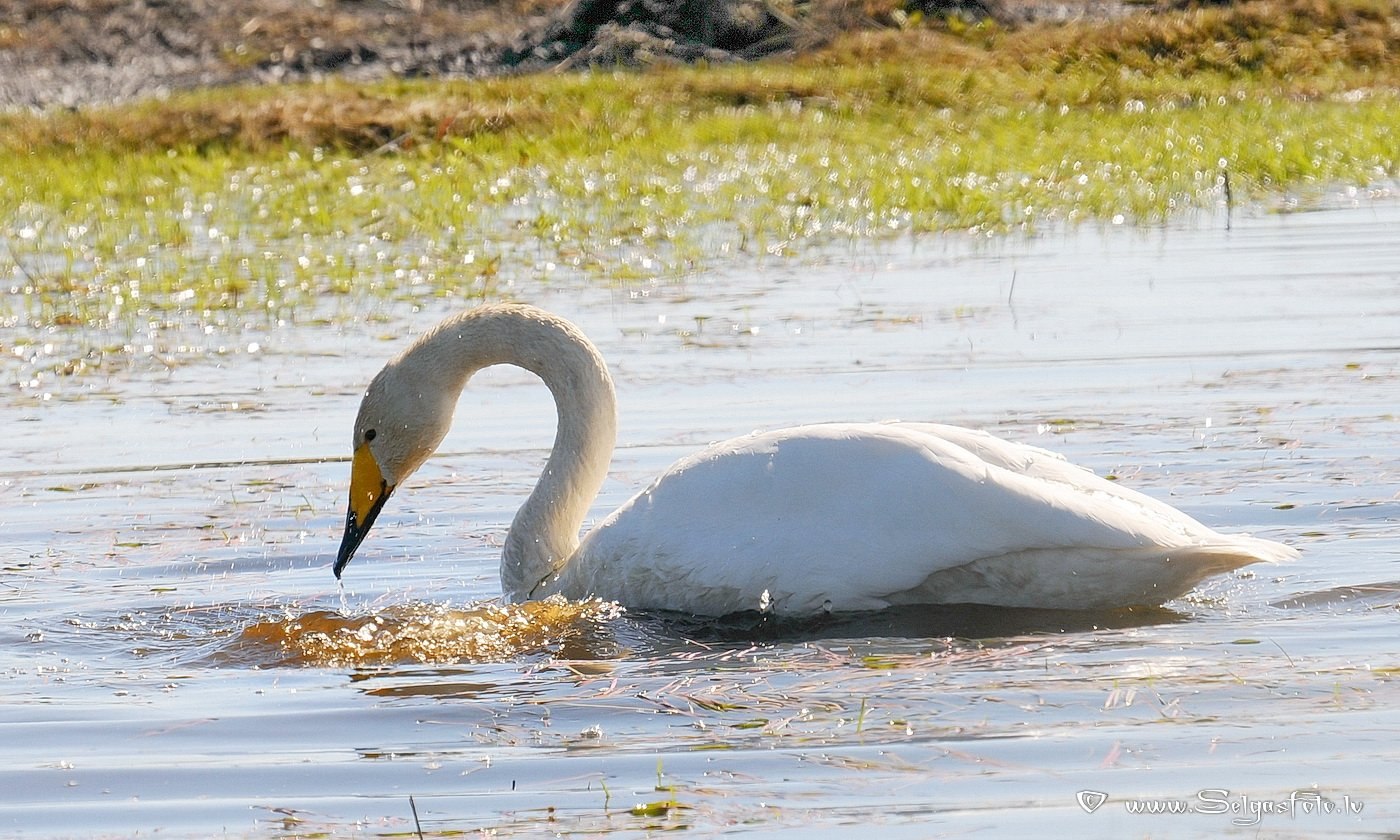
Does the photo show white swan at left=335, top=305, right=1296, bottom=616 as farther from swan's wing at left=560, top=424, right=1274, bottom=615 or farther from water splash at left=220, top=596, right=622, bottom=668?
water splash at left=220, top=596, right=622, bottom=668

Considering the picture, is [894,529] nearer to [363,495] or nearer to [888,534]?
[888,534]

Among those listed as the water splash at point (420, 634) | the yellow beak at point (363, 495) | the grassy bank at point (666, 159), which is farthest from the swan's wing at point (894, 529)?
the grassy bank at point (666, 159)

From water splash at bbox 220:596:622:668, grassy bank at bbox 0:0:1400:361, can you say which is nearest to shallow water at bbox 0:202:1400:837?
water splash at bbox 220:596:622:668

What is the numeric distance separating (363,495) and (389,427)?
0.71ft

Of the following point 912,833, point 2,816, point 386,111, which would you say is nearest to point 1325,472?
point 912,833

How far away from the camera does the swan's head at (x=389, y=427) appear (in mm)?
6281

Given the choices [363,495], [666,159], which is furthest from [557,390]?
[666,159]

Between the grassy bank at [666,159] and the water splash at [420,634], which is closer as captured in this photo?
the water splash at [420,634]

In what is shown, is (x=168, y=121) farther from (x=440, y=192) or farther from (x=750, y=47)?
(x=750, y=47)

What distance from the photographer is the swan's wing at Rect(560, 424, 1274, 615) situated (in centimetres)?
504

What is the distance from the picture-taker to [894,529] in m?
5.11

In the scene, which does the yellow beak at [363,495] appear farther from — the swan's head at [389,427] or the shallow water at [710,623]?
the shallow water at [710,623]

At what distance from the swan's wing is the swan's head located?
3.59ft

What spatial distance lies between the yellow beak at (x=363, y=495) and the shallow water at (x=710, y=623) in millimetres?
151
